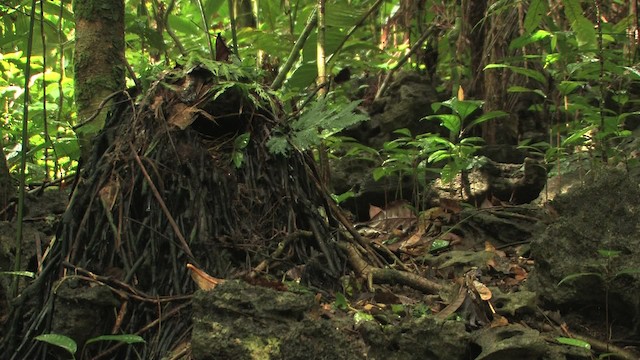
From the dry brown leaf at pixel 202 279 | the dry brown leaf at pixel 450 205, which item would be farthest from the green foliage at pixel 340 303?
the dry brown leaf at pixel 450 205

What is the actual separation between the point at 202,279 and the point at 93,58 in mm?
1522

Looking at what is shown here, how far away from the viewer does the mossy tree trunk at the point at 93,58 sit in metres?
2.88

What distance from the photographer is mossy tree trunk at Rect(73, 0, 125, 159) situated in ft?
9.46

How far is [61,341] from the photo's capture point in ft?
5.65

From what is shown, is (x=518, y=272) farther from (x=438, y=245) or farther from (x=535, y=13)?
(x=535, y=13)

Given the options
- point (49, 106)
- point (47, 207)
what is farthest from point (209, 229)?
point (49, 106)

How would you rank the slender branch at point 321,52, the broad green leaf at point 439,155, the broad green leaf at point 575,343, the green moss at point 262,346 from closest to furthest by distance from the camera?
the green moss at point 262,346, the broad green leaf at point 575,343, the slender branch at point 321,52, the broad green leaf at point 439,155

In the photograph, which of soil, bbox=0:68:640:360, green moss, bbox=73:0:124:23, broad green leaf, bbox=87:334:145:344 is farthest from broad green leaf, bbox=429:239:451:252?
green moss, bbox=73:0:124:23

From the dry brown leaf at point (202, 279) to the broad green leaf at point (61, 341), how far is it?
0.39 meters

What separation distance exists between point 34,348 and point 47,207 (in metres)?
1.17

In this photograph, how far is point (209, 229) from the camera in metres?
2.11

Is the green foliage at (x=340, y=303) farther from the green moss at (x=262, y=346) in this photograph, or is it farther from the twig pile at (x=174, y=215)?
the green moss at (x=262, y=346)

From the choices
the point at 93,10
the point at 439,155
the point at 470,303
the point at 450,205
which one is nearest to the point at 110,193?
the point at 93,10

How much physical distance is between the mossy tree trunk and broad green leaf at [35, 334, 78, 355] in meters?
1.32
